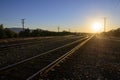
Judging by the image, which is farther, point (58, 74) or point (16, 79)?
point (58, 74)

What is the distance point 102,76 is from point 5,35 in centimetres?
4627

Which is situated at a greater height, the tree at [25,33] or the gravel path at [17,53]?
the tree at [25,33]

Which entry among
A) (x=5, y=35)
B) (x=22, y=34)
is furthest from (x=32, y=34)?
(x=5, y=35)

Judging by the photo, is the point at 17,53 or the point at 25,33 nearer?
the point at 17,53

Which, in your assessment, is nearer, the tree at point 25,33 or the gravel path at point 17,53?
the gravel path at point 17,53

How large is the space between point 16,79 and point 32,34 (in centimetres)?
7017

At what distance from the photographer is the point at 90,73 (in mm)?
8984

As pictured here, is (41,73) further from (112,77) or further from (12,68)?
(112,77)

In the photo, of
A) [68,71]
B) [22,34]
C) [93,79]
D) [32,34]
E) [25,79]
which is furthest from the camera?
[32,34]

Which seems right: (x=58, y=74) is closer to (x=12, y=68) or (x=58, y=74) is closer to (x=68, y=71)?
(x=68, y=71)

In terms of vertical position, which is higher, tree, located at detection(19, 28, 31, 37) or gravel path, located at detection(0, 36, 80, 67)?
tree, located at detection(19, 28, 31, 37)

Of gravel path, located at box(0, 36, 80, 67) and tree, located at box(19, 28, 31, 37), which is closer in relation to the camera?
gravel path, located at box(0, 36, 80, 67)

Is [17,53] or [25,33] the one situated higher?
[25,33]

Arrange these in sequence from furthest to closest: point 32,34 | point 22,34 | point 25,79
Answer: point 32,34 < point 22,34 < point 25,79
